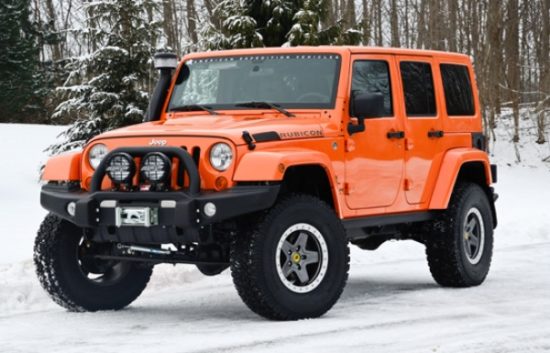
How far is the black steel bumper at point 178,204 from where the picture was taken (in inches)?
262

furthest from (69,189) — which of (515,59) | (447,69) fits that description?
(515,59)

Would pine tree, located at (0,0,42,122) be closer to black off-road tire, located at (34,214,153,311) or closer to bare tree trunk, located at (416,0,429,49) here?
bare tree trunk, located at (416,0,429,49)

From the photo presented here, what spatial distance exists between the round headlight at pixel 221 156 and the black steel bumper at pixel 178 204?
7.8 inches

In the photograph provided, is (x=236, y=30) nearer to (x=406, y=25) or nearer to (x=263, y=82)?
(x=263, y=82)

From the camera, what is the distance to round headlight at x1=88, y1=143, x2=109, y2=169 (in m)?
7.50

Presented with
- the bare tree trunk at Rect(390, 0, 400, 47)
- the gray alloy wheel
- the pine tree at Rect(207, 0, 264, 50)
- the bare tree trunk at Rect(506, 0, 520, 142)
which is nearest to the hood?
the gray alloy wheel

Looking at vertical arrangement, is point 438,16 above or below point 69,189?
above

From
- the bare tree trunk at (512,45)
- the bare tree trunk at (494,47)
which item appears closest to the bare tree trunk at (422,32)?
the bare tree trunk at (512,45)

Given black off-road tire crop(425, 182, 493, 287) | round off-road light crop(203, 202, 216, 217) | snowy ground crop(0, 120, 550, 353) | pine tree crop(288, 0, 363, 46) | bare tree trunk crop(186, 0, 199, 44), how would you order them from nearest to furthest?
snowy ground crop(0, 120, 550, 353)
round off-road light crop(203, 202, 216, 217)
black off-road tire crop(425, 182, 493, 287)
pine tree crop(288, 0, 363, 46)
bare tree trunk crop(186, 0, 199, 44)

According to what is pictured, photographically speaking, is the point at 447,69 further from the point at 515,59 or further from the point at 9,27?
the point at 9,27

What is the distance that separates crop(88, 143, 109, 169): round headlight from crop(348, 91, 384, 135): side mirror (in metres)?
1.81

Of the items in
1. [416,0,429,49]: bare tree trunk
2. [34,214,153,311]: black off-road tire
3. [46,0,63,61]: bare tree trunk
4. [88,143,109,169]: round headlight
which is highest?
[46,0,63,61]: bare tree trunk

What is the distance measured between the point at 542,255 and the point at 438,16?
22406 mm

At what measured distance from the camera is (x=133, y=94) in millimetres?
21578
